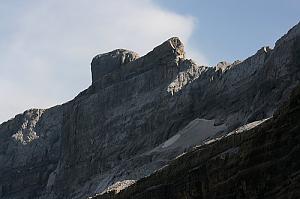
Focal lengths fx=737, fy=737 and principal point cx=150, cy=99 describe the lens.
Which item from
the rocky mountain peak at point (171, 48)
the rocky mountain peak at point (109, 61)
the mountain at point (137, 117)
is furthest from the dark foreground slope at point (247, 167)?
the rocky mountain peak at point (109, 61)

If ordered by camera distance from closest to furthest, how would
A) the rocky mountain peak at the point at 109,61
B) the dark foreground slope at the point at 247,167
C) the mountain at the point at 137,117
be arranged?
the dark foreground slope at the point at 247,167 → the mountain at the point at 137,117 → the rocky mountain peak at the point at 109,61

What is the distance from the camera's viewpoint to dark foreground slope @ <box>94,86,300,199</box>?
2550 cm

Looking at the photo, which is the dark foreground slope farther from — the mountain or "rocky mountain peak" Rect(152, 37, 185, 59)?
"rocky mountain peak" Rect(152, 37, 185, 59)

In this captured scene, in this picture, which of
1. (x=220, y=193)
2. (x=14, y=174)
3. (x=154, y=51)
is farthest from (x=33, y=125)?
(x=220, y=193)

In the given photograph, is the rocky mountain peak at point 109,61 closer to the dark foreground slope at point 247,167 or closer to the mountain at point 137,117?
the mountain at point 137,117

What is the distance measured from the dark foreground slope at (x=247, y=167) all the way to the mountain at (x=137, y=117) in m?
40.9

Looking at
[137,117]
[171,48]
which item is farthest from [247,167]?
[171,48]

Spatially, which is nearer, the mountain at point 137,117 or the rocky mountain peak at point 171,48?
the mountain at point 137,117

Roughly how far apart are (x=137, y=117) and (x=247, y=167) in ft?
251

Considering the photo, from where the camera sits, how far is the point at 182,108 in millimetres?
99312

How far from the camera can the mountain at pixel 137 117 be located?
83.2 metres

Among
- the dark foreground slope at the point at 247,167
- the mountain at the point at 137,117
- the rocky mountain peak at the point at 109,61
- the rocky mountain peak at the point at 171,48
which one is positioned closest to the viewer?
the dark foreground slope at the point at 247,167

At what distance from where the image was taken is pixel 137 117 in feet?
342

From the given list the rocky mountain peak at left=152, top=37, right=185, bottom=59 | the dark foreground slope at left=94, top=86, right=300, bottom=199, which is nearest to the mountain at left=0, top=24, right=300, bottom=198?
the rocky mountain peak at left=152, top=37, right=185, bottom=59
